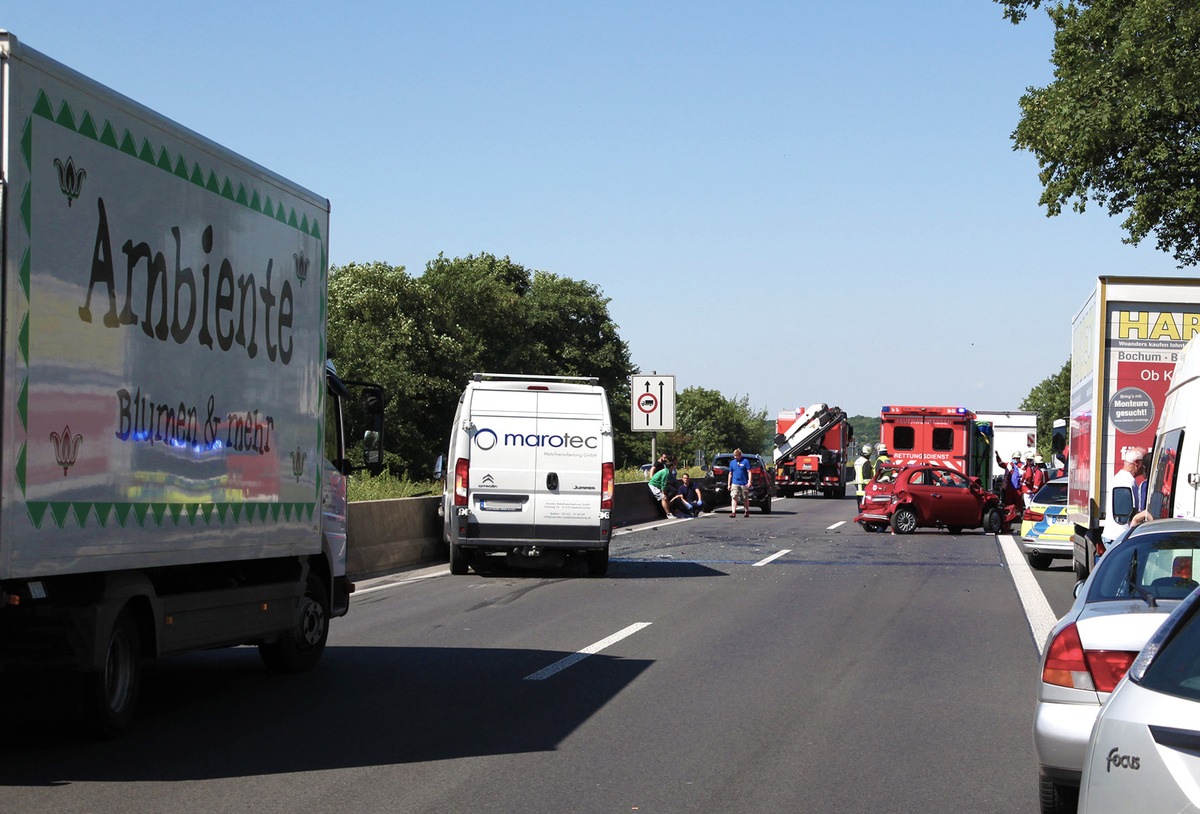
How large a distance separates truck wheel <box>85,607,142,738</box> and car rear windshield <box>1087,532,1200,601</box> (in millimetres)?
5139

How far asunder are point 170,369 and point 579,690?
142 inches

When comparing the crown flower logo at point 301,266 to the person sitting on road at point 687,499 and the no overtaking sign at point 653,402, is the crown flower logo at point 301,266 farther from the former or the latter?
the person sitting on road at point 687,499

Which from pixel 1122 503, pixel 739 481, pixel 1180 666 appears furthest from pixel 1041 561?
pixel 1180 666

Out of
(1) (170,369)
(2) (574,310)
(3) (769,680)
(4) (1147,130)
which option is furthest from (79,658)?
(2) (574,310)

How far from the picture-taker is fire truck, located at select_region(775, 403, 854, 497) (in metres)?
55.3

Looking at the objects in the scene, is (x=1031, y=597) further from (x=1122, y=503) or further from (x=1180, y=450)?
(x=1180, y=450)

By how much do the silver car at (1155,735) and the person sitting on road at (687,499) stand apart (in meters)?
34.4

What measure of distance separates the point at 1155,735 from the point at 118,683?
19.7 ft

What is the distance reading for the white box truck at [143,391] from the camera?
22.4ft

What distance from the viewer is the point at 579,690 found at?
999cm

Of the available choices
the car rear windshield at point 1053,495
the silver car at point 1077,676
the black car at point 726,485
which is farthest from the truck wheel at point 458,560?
the black car at point 726,485

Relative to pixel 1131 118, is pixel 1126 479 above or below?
below

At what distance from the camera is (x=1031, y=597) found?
17.4m

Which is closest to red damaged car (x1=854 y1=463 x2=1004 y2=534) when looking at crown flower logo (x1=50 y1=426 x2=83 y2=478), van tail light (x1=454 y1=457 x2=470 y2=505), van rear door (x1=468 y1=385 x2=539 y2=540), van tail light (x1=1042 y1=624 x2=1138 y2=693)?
van rear door (x1=468 y1=385 x2=539 y2=540)
